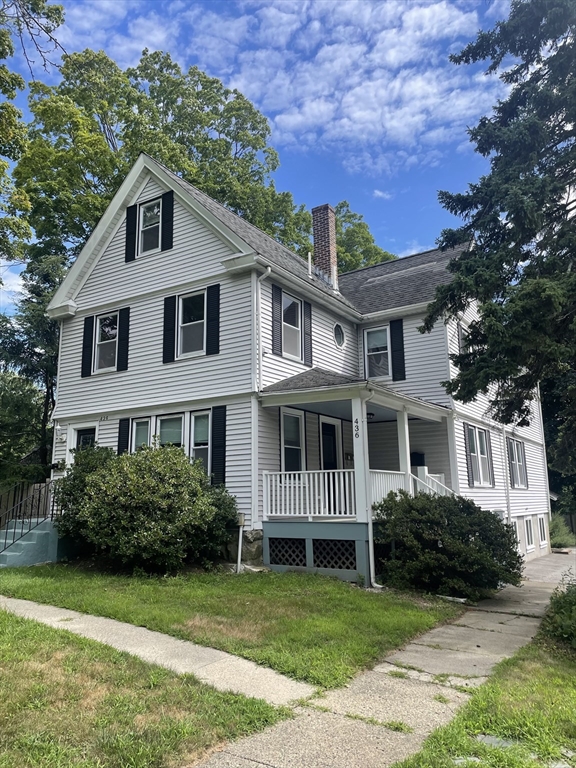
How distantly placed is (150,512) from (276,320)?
5160 millimetres

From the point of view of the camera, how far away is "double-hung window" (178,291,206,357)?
525 inches

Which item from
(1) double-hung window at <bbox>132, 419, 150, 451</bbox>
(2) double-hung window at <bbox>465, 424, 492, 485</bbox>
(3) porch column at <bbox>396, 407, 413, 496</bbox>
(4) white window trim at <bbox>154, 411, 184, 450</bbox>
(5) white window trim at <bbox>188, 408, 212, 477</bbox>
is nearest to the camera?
(3) porch column at <bbox>396, 407, 413, 496</bbox>

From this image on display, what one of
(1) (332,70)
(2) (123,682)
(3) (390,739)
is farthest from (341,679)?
(1) (332,70)

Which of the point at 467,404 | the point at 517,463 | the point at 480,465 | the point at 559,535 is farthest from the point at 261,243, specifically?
the point at 559,535

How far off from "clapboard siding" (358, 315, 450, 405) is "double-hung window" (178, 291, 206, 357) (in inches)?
213

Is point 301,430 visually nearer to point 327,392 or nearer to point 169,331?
point 327,392

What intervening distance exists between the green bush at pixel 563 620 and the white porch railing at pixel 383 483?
12.2ft

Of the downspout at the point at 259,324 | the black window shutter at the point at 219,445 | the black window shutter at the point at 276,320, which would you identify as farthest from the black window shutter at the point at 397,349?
the black window shutter at the point at 219,445

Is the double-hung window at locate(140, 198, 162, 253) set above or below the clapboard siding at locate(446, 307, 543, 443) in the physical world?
above

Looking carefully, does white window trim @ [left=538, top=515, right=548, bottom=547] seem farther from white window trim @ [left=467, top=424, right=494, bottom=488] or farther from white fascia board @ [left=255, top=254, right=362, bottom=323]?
white fascia board @ [left=255, top=254, right=362, bottom=323]

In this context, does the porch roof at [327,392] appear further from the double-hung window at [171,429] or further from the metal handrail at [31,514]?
the metal handrail at [31,514]

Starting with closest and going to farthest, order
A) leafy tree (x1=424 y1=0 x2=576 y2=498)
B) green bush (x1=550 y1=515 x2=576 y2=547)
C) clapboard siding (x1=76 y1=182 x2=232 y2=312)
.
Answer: leafy tree (x1=424 y1=0 x2=576 y2=498)
clapboard siding (x1=76 y1=182 x2=232 y2=312)
green bush (x1=550 y1=515 x2=576 y2=547)

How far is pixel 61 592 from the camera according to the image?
8.73 meters

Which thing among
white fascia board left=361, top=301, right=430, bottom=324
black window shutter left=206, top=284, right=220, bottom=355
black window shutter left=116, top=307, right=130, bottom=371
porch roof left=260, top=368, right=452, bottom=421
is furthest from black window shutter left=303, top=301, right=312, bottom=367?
black window shutter left=116, top=307, right=130, bottom=371
